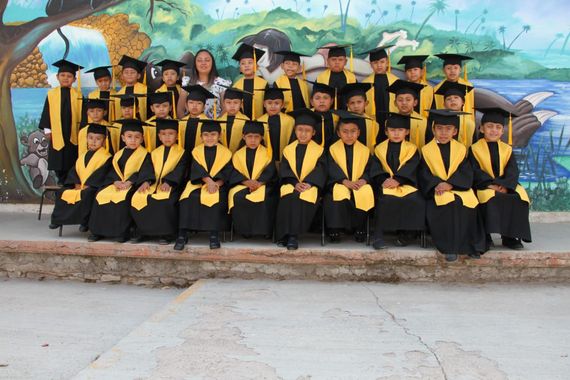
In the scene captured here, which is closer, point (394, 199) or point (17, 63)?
point (394, 199)

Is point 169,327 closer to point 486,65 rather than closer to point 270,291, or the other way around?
point 270,291

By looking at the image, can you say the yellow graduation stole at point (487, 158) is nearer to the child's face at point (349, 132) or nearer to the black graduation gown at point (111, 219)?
the child's face at point (349, 132)

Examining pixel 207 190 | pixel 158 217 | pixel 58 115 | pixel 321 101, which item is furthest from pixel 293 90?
pixel 58 115

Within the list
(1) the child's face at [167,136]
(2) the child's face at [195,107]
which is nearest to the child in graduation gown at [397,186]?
(2) the child's face at [195,107]

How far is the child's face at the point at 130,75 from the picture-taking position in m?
6.02

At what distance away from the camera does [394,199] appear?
4.55 m

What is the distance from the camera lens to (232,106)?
209 inches

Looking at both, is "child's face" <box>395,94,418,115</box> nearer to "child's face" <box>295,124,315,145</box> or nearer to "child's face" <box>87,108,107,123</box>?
"child's face" <box>295,124,315,145</box>

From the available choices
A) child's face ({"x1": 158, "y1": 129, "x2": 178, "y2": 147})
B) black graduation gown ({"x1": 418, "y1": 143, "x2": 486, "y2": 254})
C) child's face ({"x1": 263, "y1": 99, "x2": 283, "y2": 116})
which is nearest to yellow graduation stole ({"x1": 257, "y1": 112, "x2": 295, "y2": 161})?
child's face ({"x1": 263, "y1": 99, "x2": 283, "y2": 116})

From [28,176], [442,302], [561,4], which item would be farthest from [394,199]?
[28,176]

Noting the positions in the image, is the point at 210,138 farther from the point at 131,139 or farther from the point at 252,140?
the point at 131,139

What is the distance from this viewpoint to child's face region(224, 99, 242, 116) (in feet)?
17.4

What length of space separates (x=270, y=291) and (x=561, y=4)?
5365 mm

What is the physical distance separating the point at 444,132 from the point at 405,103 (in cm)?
57
